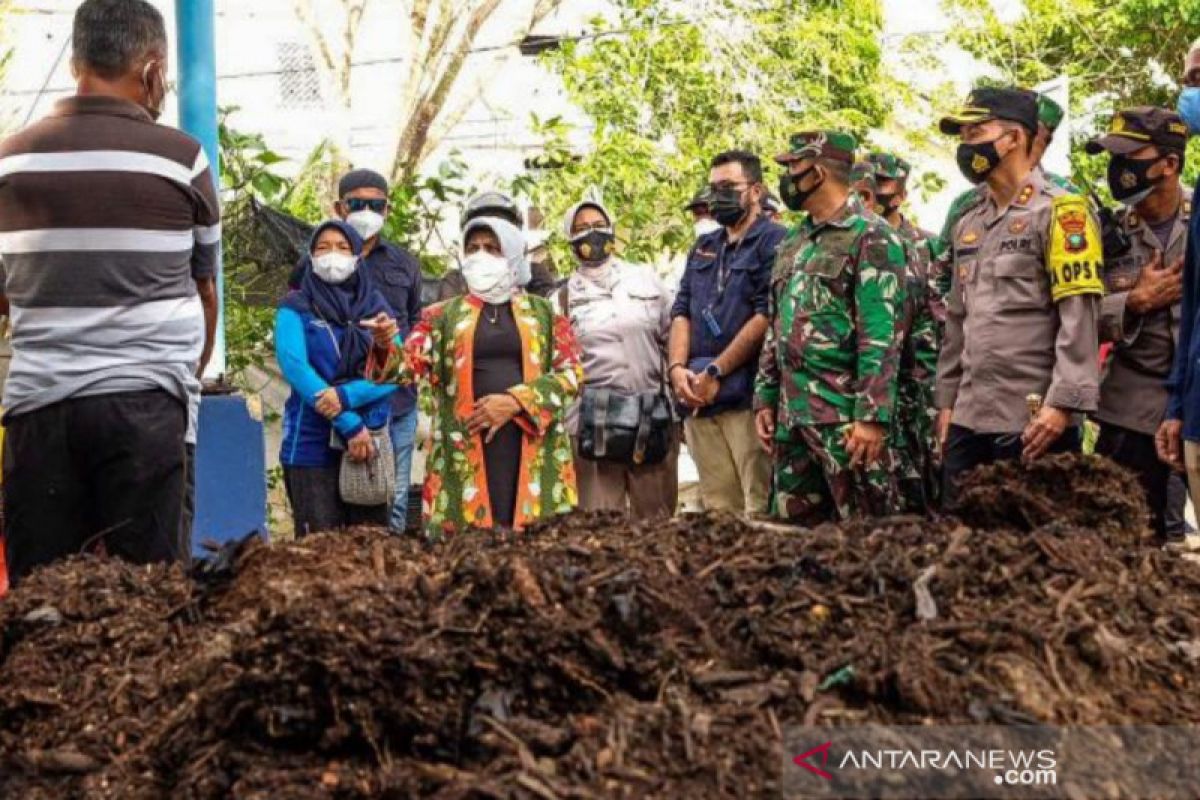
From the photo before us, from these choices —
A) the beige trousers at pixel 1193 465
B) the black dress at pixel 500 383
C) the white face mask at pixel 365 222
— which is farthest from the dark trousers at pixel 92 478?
the white face mask at pixel 365 222

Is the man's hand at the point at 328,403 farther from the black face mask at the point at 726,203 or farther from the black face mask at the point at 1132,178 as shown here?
the black face mask at the point at 1132,178

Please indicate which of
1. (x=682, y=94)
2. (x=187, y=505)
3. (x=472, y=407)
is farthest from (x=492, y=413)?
(x=682, y=94)

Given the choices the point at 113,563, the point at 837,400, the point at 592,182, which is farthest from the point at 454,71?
the point at 113,563

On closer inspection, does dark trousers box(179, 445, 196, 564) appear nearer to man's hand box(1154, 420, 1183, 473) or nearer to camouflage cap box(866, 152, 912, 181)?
man's hand box(1154, 420, 1183, 473)

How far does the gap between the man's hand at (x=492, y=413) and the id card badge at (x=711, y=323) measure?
1.22 meters

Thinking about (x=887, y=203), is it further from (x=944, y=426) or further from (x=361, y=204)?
(x=944, y=426)

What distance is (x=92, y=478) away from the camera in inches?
195

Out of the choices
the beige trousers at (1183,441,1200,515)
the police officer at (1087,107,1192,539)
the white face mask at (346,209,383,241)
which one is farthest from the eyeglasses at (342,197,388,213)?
the beige trousers at (1183,441,1200,515)

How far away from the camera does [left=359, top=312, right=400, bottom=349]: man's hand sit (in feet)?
26.8

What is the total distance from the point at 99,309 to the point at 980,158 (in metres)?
3.16

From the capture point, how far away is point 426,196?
44.8 ft

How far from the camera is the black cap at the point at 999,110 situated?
6.38 meters

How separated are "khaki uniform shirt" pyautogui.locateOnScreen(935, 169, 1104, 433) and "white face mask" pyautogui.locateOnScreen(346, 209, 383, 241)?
155 inches

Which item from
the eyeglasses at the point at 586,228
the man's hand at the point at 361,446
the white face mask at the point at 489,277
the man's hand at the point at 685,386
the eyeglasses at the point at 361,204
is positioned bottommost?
the man's hand at the point at 361,446
